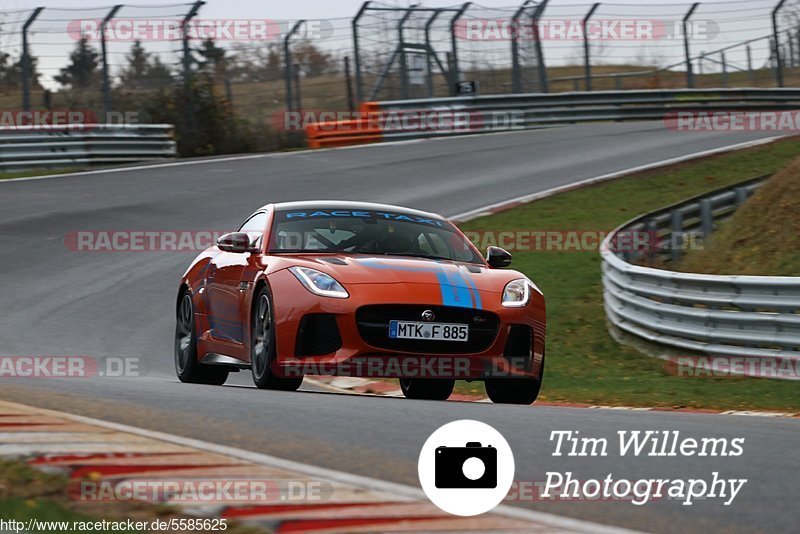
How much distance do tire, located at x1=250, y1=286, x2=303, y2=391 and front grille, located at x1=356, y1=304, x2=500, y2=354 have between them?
591 millimetres

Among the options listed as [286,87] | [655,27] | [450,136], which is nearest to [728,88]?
[655,27]

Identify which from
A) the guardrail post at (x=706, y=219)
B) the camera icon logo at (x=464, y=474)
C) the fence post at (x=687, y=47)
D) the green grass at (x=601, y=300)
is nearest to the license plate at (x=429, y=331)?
the green grass at (x=601, y=300)

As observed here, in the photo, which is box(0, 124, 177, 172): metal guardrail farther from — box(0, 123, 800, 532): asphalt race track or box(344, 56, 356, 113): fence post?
box(344, 56, 356, 113): fence post

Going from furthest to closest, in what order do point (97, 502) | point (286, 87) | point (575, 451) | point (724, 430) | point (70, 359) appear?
point (286, 87) < point (70, 359) < point (724, 430) < point (575, 451) < point (97, 502)

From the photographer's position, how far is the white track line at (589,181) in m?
19.2

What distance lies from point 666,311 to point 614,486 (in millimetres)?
7372

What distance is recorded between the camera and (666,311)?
11781mm

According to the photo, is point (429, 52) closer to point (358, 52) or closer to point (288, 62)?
point (358, 52)

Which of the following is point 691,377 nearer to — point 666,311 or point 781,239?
point 666,311

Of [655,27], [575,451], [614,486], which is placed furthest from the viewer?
[655,27]

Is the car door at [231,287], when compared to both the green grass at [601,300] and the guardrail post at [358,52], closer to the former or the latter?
the green grass at [601,300]

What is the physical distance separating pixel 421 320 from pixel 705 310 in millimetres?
4444

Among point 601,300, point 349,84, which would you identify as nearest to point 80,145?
point 349,84

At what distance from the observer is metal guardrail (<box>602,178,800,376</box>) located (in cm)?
1035
